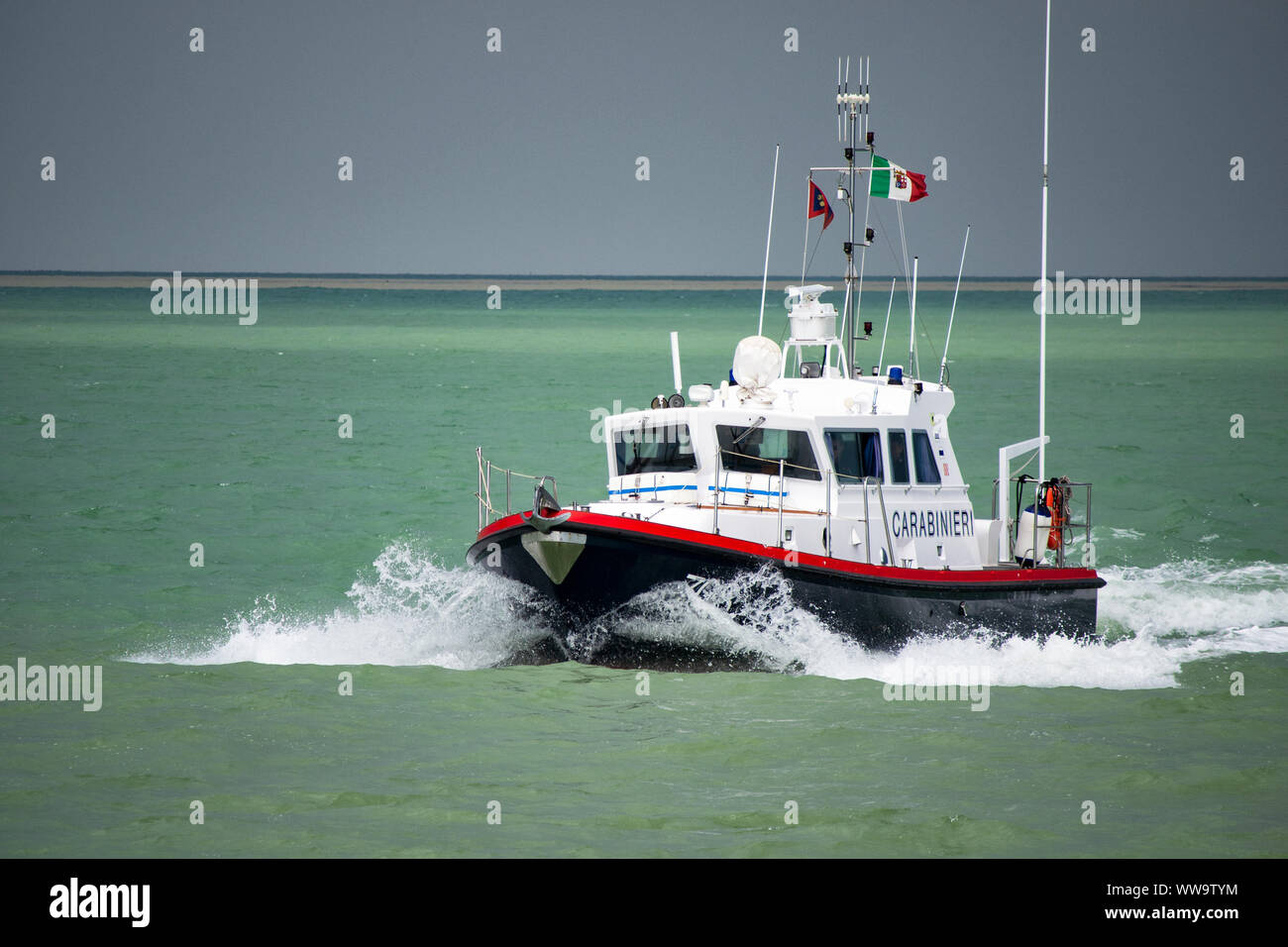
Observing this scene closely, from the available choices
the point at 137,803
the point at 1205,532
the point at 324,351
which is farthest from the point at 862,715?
the point at 324,351

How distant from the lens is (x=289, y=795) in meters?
11.1

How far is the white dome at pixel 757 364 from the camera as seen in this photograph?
15.5 metres

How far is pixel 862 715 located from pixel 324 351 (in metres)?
57.1

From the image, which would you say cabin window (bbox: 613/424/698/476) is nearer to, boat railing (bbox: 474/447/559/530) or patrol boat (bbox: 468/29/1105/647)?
patrol boat (bbox: 468/29/1105/647)

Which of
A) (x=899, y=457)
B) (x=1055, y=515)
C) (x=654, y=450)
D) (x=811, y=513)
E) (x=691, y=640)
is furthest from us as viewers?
(x=1055, y=515)

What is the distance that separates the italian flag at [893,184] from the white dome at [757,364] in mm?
2041

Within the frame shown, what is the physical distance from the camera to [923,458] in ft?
51.7

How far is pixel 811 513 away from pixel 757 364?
1.67m

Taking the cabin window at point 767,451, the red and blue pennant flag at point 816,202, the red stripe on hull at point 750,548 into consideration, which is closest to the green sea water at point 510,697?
the red stripe on hull at point 750,548

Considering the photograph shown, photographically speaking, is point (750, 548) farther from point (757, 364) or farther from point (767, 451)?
point (757, 364)

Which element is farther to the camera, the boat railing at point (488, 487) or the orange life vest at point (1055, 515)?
the orange life vest at point (1055, 515)

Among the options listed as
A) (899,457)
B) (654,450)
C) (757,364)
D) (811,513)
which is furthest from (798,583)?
(757,364)

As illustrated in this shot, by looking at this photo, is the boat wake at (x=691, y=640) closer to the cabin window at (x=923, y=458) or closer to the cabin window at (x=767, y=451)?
the cabin window at (x=767, y=451)

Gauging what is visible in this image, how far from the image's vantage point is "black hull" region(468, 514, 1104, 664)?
45.8 ft
